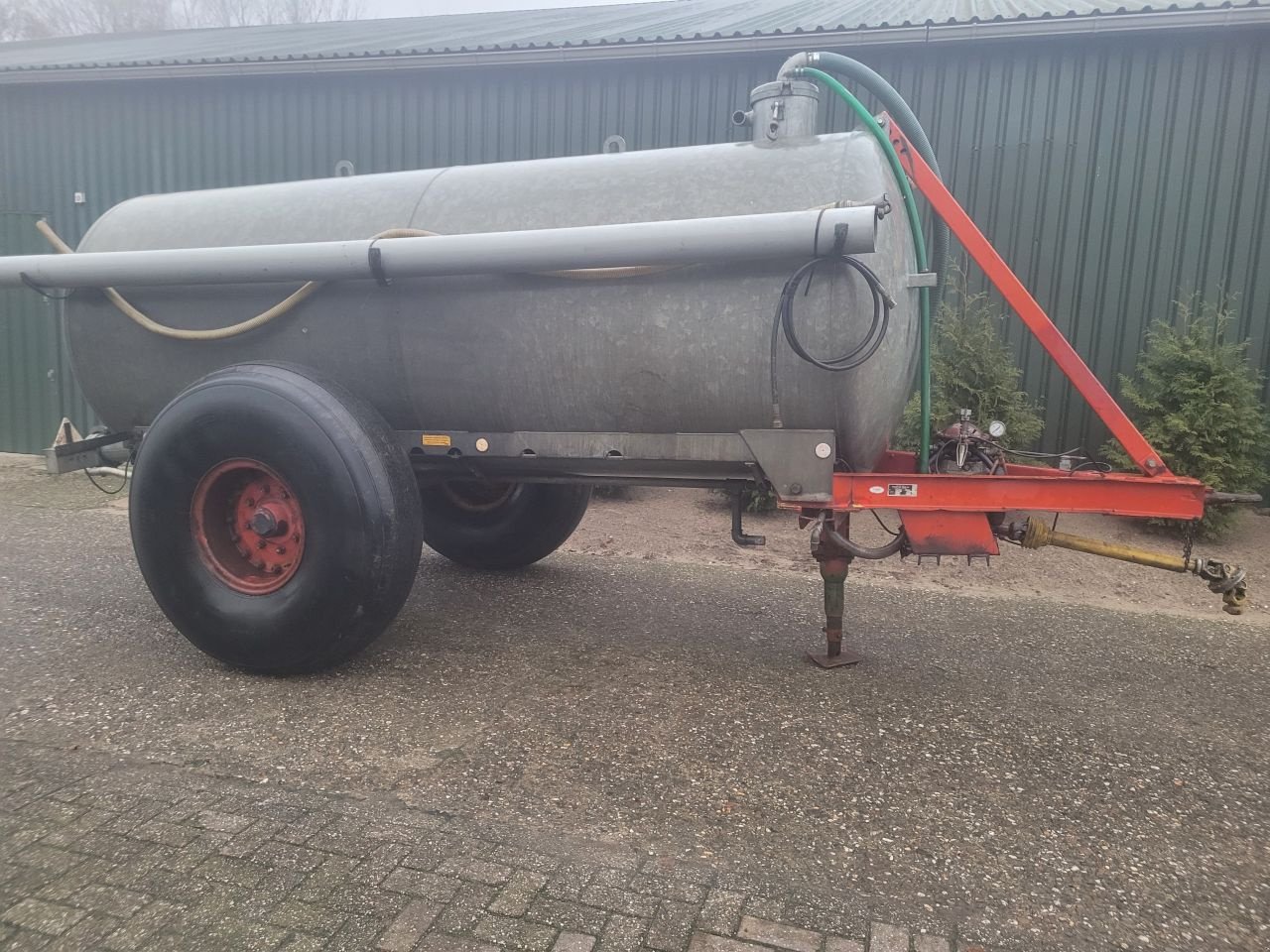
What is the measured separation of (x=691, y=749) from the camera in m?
3.19

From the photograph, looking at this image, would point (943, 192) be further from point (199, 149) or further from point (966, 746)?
point (199, 149)

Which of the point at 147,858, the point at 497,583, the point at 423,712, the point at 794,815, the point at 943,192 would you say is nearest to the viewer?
the point at 147,858

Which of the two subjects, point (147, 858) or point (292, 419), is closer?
point (147, 858)

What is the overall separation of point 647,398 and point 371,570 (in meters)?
1.23

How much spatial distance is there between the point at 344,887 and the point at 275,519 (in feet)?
5.90

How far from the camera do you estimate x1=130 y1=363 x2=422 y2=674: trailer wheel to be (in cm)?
349

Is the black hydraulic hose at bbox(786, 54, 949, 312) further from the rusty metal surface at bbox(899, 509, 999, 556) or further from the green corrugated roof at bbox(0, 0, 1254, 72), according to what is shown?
the green corrugated roof at bbox(0, 0, 1254, 72)

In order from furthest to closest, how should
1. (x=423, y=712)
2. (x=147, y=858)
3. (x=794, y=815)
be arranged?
1. (x=423, y=712)
2. (x=794, y=815)
3. (x=147, y=858)

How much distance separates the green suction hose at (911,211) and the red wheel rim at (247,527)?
8.43 ft

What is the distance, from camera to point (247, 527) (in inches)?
153

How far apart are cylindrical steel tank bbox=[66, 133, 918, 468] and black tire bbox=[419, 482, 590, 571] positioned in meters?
Result: 1.38

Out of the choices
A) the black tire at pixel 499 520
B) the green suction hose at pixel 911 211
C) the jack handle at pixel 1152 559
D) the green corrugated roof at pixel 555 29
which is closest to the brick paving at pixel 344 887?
the jack handle at pixel 1152 559

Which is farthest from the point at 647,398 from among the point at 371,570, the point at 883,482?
the point at 371,570

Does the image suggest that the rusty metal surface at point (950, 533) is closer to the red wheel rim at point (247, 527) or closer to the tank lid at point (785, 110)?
the tank lid at point (785, 110)
